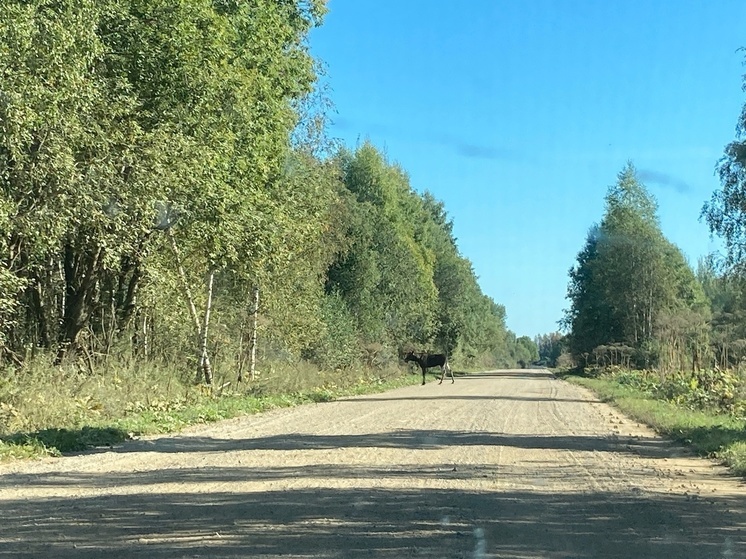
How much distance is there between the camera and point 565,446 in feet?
51.2

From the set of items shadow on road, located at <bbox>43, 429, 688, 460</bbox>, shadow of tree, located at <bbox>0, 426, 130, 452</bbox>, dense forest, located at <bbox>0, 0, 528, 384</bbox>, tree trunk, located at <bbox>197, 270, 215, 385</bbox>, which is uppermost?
dense forest, located at <bbox>0, 0, 528, 384</bbox>

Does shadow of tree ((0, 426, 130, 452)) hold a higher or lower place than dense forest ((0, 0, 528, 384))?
lower

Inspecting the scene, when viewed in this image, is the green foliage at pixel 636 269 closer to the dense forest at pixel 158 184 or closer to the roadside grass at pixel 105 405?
the dense forest at pixel 158 184

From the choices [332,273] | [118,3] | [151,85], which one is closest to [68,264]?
[151,85]

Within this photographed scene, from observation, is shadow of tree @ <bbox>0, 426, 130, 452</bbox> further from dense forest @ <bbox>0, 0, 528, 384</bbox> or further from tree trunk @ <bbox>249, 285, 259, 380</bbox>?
tree trunk @ <bbox>249, 285, 259, 380</bbox>

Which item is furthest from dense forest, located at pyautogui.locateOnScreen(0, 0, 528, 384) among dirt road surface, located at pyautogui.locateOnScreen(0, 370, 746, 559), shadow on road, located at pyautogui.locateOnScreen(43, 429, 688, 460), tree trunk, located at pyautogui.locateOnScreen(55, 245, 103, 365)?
dirt road surface, located at pyautogui.locateOnScreen(0, 370, 746, 559)

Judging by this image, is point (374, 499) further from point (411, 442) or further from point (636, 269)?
point (636, 269)

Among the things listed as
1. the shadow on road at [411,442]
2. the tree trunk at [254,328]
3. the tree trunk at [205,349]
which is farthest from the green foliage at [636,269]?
the shadow on road at [411,442]

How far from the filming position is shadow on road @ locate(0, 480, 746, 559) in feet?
23.8

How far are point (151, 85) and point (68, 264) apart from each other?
5820 millimetres

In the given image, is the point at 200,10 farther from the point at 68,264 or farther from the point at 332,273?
the point at 332,273

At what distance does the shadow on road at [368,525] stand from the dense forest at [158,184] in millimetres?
7190

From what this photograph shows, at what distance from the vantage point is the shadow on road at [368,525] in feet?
23.8

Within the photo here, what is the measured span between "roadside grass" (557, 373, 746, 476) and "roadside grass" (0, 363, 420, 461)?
1052 cm
